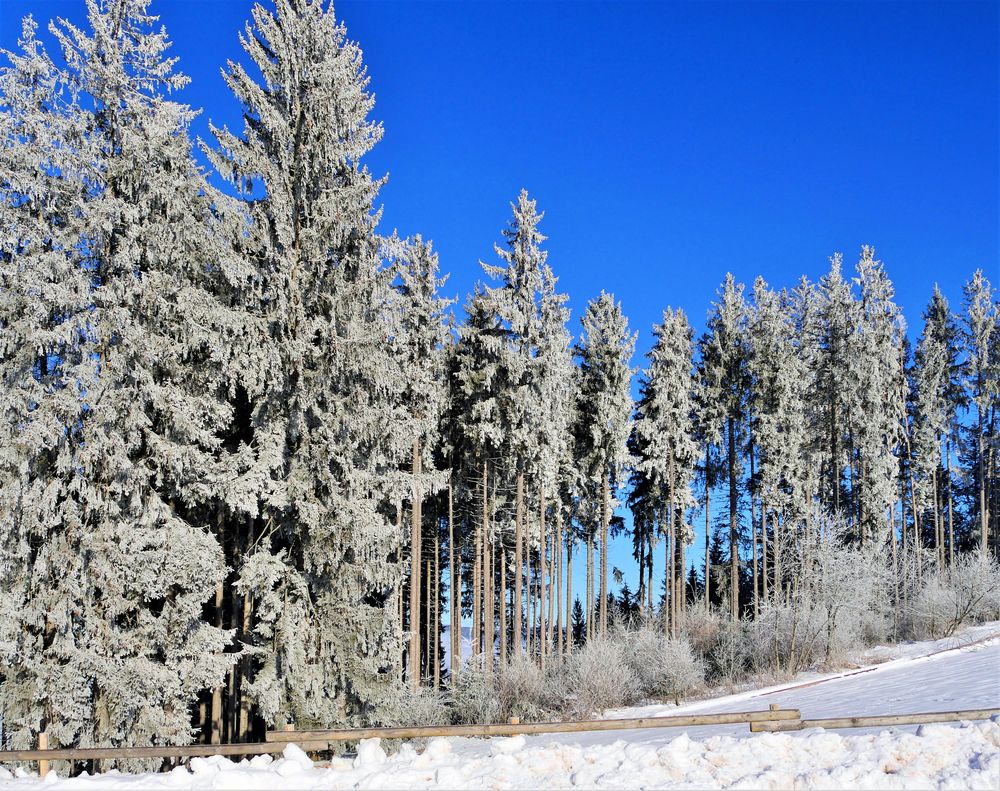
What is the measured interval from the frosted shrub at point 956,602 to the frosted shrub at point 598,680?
14.2 m

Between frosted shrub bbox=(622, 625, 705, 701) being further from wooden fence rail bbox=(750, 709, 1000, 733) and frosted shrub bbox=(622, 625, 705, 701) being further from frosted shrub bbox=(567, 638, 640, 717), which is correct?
wooden fence rail bbox=(750, 709, 1000, 733)

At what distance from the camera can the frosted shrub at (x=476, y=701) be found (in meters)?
23.0

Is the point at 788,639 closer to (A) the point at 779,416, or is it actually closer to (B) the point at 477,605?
(B) the point at 477,605

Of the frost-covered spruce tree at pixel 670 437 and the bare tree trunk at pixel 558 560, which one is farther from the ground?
the frost-covered spruce tree at pixel 670 437

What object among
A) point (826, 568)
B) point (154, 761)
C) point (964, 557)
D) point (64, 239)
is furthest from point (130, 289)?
point (964, 557)

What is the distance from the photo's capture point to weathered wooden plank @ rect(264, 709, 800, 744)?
10273mm

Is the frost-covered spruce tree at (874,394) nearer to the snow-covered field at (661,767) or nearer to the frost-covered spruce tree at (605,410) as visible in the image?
the frost-covered spruce tree at (605,410)

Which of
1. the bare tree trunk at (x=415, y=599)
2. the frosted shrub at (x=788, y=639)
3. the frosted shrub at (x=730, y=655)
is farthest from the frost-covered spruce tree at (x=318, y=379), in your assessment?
the frosted shrub at (x=788, y=639)

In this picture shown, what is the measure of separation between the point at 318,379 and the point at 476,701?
11648 millimetres

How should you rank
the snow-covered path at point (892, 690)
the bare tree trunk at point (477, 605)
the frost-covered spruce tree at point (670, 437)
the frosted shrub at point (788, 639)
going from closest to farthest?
the snow-covered path at point (892, 690), the frosted shrub at point (788, 639), the bare tree trunk at point (477, 605), the frost-covered spruce tree at point (670, 437)

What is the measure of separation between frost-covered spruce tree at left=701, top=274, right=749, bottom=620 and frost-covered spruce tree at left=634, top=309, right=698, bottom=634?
255 cm

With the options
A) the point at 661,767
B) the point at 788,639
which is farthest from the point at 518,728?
the point at 788,639

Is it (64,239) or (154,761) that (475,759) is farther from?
(64,239)

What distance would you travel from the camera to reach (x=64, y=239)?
49.1 feet
